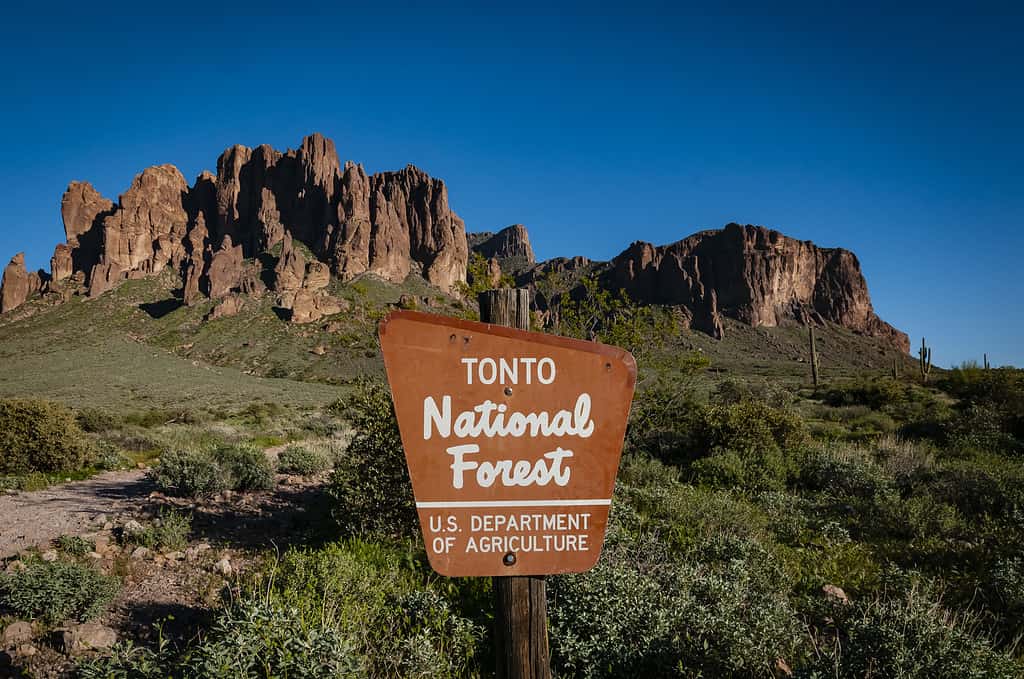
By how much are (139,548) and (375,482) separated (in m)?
2.92

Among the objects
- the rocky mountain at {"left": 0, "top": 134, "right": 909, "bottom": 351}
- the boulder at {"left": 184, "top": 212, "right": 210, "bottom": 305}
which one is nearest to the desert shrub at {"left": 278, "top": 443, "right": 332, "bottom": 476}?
the boulder at {"left": 184, "top": 212, "right": 210, "bottom": 305}

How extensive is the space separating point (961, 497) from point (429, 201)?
112 metres

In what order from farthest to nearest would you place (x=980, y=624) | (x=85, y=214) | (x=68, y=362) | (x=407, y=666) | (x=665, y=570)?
1. (x=85, y=214)
2. (x=68, y=362)
3. (x=665, y=570)
4. (x=980, y=624)
5. (x=407, y=666)

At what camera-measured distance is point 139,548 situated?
19.2ft

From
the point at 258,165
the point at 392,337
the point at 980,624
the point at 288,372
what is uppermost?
the point at 258,165

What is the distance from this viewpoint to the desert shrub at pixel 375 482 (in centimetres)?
581

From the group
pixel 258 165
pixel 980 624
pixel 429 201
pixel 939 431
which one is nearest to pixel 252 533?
pixel 980 624

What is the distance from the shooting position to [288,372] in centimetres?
5169

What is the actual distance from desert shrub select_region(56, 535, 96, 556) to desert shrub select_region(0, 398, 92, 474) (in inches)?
224

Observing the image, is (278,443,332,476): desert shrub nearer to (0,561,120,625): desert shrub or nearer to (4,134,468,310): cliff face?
(0,561,120,625): desert shrub

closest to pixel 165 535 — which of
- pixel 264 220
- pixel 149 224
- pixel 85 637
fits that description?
pixel 85 637

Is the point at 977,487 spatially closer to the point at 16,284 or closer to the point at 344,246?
the point at 344,246

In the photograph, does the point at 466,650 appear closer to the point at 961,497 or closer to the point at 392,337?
the point at 392,337

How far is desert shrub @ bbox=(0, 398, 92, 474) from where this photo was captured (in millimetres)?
9773
